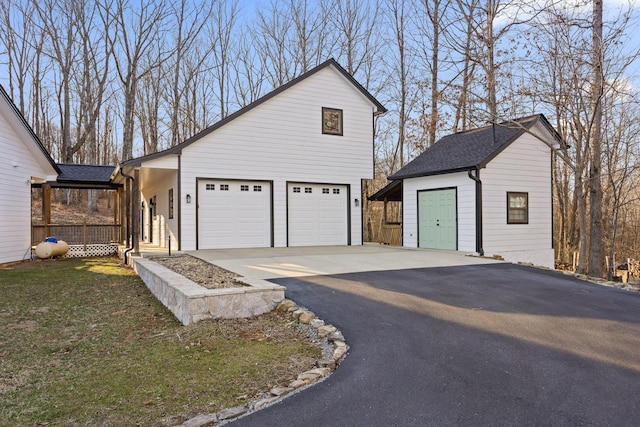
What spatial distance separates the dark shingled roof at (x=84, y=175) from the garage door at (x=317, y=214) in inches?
283

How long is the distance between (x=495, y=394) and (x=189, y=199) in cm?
1074

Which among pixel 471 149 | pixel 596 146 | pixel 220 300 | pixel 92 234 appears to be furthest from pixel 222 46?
pixel 220 300

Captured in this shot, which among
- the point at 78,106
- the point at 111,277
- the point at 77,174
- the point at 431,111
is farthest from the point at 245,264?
the point at 78,106

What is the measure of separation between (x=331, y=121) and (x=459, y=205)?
5.12m

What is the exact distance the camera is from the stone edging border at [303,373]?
3.02 meters

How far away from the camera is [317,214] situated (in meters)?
14.5

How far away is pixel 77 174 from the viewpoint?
53.3 feet

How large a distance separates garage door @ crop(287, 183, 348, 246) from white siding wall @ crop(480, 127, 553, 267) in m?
4.73

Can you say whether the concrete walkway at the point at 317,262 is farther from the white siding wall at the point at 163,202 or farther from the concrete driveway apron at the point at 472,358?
the white siding wall at the point at 163,202

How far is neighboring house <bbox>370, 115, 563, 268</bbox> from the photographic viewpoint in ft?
40.8

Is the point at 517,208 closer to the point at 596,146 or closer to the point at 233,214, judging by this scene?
the point at 596,146

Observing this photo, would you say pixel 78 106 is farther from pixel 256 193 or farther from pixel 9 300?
pixel 9 300

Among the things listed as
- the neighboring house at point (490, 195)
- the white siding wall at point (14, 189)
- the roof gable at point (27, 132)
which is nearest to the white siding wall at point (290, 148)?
the neighboring house at point (490, 195)

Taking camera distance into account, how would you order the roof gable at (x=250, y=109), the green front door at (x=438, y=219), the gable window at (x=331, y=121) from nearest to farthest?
the roof gable at (x=250, y=109)
the green front door at (x=438, y=219)
the gable window at (x=331, y=121)
